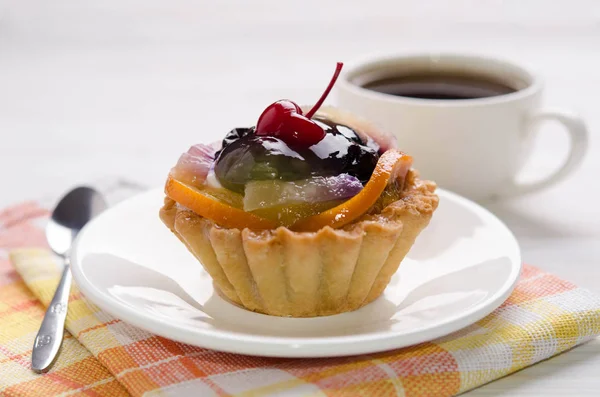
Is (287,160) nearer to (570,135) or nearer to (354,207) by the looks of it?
(354,207)

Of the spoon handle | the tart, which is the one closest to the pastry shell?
the tart

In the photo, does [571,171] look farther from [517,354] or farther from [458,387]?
[458,387]

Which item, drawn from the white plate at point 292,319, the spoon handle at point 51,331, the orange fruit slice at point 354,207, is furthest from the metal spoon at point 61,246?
the orange fruit slice at point 354,207

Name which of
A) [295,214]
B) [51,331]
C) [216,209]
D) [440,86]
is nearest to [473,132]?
[440,86]

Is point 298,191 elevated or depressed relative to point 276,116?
depressed

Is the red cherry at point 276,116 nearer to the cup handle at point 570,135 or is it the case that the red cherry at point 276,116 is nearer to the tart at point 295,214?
the tart at point 295,214

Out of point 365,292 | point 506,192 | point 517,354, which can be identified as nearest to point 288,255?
point 365,292
